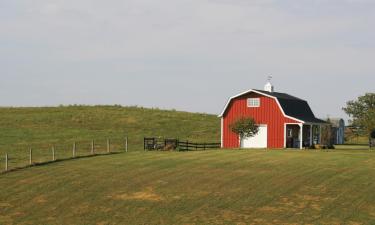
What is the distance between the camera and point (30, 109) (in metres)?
102

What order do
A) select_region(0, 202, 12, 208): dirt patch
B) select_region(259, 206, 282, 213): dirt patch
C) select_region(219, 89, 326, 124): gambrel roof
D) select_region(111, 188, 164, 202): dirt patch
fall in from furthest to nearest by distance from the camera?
select_region(219, 89, 326, 124): gambrel roof < select_region(111, 188, 164, 202): dirt patch < select_region(0, 202, 12, 208): dirt patch < select_region(259, 206, 282, 213): dirt patch

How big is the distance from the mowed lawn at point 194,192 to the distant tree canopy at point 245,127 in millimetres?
14786

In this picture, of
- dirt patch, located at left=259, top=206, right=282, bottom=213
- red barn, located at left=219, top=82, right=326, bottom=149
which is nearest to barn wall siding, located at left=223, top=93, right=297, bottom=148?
red barn, located at left=219, top=82, right=326, bottom=149

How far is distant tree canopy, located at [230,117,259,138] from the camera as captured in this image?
55.8m

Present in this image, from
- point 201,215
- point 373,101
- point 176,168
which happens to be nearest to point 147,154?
point 176,168

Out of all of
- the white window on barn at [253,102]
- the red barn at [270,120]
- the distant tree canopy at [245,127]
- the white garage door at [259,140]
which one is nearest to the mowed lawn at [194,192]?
the red barn at [270,120]

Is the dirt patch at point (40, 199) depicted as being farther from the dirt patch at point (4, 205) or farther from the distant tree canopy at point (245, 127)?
the distant tree canopy at point (245, 127)

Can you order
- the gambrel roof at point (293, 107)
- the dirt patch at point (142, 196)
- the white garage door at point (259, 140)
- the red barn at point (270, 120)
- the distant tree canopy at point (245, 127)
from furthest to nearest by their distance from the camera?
the white garage door at point (259, 140), the distant tree canopy at point (245, 127), the gambrel roof at point (293, 107), the red barn at point (270, 120), the dirt patch at point (142, 196)

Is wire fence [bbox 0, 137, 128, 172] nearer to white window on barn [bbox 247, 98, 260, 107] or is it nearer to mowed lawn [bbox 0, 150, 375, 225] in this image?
mowed lawn [bbox 0, 150, 375, 225]

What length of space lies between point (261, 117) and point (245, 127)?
6.28 feet

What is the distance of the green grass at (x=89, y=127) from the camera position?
6392 cm

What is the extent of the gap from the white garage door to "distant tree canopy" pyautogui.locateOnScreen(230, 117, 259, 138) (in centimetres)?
40

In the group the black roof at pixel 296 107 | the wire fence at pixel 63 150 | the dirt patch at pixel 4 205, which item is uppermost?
the black roof at pixel 296 107

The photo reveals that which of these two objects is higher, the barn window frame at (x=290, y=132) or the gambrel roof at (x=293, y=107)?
the gambrel roof at (x=293, y=107)
